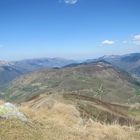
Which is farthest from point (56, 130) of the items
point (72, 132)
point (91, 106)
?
point (91, 106)

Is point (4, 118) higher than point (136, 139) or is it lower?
higher

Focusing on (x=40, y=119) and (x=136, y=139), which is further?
(x=40, y=119)

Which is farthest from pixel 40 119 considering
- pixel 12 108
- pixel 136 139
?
pixel 136 139

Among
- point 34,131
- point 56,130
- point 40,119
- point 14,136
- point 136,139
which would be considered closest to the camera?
point 14,136

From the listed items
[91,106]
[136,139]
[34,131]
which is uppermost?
[34,131]

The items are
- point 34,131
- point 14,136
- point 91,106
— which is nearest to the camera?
point 14,136

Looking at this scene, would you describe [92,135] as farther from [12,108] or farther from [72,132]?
[12,108]

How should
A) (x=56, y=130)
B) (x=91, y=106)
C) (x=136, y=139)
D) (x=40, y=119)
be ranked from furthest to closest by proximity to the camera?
(x=91, y=106), (x=40, y=119), (x=136, y=139), (x=56, y=130)

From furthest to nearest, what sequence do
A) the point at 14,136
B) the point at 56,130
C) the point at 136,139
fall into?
the point at 136,139
the point at 56,130
the point at 14,136

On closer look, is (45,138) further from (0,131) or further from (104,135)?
(104,135)
